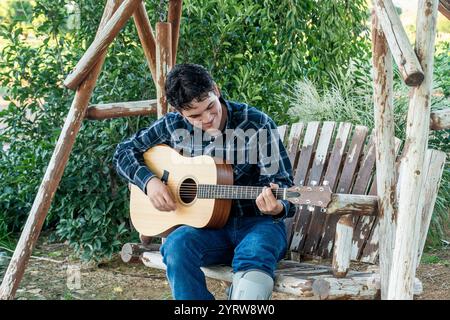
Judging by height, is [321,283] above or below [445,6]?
below

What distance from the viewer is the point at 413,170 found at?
305cm

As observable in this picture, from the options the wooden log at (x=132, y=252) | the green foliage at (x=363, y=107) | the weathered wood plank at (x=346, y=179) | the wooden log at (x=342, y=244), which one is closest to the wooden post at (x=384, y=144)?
the wooden log at (x=342, y=244)

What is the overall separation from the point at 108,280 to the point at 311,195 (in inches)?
90.7

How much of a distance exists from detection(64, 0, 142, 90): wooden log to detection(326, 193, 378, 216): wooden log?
1766mm

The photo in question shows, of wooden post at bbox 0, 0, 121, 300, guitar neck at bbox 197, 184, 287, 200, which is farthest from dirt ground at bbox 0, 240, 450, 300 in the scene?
guitar neck at bbox 197, 184, 287, 200

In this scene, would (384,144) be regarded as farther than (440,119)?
Yes

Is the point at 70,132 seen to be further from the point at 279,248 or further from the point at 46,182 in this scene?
the point at 279,248

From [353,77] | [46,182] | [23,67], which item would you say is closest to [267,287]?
[46,182]

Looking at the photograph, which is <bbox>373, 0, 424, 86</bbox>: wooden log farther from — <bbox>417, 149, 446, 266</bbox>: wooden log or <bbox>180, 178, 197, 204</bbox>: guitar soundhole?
<bbox>180, 178, 197, 204</bbox>: guitar soundhole

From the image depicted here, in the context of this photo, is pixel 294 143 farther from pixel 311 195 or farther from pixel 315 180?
pixel 311 195

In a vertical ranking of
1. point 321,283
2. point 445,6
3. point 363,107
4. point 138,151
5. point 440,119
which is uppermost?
point 445,6

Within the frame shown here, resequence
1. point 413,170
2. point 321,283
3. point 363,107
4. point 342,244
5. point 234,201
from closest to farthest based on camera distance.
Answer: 1. point 413,170
2. point 321,283
3. point 342,244
4. point 234,201
5. point 363,107

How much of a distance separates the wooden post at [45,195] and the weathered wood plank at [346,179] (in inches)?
60.1

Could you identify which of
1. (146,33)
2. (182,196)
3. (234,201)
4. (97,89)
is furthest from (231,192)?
(97,89)
